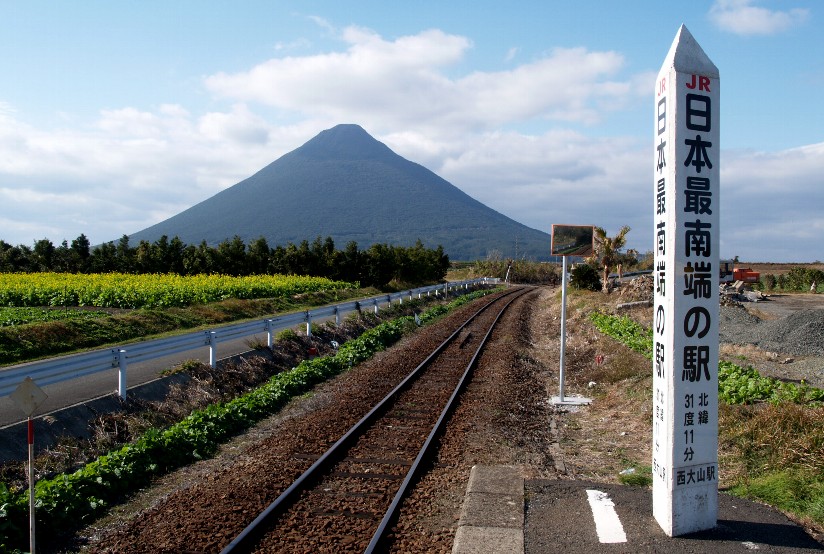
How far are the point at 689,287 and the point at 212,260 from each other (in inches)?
1927

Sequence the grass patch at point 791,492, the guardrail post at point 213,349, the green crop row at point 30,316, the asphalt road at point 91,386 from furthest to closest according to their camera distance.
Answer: the green crop row at point 30,316 < the guardrail post at point 213,349 < the asphalt road at point 91,386 < the grass patch at point 791,492

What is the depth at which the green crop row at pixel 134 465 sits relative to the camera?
5.90 meters

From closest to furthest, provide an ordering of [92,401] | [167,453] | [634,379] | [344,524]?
[344,524] < [167,453] < [92,401] < [634,379]

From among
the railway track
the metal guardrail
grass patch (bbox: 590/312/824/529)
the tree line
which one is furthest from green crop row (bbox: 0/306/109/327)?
the tree line

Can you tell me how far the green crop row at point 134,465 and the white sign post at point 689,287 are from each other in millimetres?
5432

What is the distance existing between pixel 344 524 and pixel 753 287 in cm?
5042

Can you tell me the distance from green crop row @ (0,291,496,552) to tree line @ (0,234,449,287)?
3848 centimetres

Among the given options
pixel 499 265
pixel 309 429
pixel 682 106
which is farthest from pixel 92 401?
pixel 499 265

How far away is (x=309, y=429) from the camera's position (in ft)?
31.2

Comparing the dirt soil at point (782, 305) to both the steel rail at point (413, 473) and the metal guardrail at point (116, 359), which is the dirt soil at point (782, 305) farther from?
the metal guardrail at point (116, 359)

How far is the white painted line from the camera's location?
5.49 meters

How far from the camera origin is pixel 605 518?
5.88m

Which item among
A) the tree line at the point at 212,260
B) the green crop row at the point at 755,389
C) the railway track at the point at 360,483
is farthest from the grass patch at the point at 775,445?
the tree line at the point at 212,260

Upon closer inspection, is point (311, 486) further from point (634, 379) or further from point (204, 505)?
point (634, 379)
